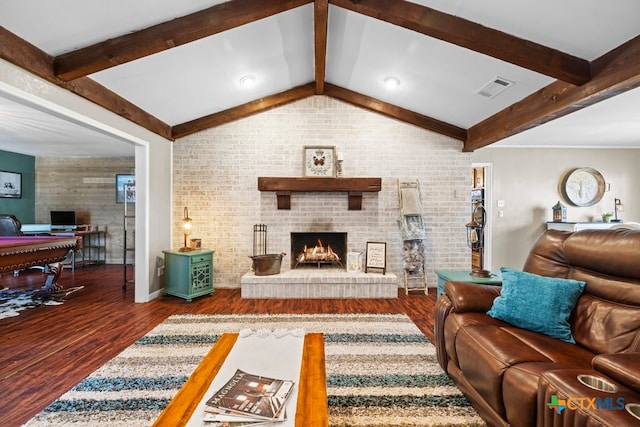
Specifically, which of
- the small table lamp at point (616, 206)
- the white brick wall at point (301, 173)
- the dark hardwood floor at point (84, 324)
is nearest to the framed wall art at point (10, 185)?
the dark hardwood floor at point (84, 324)

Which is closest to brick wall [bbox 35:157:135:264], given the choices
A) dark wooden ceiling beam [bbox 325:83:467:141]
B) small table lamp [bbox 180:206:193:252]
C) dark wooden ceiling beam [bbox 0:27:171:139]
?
small table lamp [bbox 180:206:193:252]

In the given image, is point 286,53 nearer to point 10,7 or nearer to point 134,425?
point 10,7

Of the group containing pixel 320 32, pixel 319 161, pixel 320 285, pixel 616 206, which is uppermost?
pixel 320 32

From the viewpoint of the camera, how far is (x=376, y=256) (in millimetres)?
4242

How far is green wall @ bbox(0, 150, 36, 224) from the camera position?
19.3ft

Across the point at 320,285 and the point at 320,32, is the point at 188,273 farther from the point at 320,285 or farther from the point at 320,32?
the point at 320,32

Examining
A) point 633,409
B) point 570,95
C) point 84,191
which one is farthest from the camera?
point 84,191

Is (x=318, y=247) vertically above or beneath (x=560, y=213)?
beneath

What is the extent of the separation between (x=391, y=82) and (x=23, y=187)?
7.65 metres

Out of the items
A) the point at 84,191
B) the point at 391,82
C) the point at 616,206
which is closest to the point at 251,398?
the point at 391,82

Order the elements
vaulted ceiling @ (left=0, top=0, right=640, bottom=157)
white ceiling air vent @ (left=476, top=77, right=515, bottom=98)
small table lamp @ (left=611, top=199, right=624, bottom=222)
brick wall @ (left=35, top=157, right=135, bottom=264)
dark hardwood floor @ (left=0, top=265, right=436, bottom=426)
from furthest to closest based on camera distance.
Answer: brick wall @ (left=35, top=157, right=135, bottom=264)
small table lamp @ (left=611, top=199, right=624, bottom=222)
white ceiling air vent @ (left=476, top=77, right=515, bottom=98)
vaulted ceiling @ (left=0, top=0, right=640, bottom=157)
dark hardwood floor @ (left=0, top=265, right=436, bottom=426)

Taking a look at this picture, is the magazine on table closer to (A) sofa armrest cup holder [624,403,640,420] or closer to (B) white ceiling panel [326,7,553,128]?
(A) sofa armrest cup holder [624,403,640,420]

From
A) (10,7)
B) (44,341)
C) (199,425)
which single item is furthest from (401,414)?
(10,7)

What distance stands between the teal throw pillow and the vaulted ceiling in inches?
60.2
